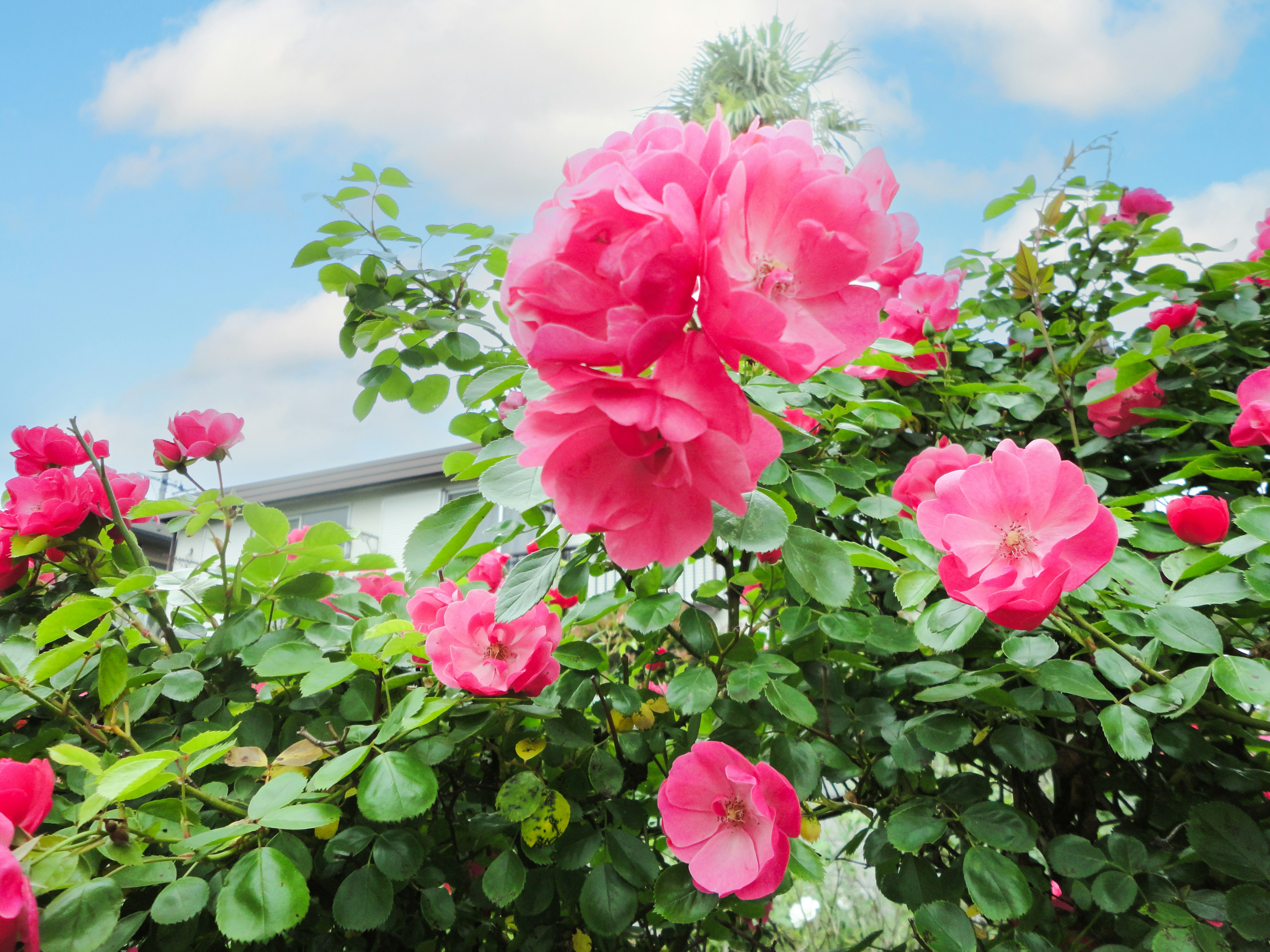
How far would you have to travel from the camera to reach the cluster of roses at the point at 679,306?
0.34 meters

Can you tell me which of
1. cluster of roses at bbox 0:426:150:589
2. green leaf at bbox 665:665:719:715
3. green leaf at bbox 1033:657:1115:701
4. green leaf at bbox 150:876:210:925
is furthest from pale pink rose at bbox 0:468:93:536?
green leaf at bbox 1033:657:1115:701

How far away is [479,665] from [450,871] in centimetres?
28

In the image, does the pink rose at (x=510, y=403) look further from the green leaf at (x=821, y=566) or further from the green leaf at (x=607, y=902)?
the green leaf at (x=607, y=902)

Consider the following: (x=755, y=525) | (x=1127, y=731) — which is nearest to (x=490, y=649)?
(x=755, y=525)

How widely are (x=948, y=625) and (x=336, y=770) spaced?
51 cm

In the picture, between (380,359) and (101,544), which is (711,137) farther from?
(101,544)

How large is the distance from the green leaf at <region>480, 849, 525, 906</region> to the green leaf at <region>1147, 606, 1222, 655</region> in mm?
613

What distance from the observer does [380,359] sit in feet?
3.90

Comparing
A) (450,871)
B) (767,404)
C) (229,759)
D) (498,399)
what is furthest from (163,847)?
(767,404)

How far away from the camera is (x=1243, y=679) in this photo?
24.5 inches

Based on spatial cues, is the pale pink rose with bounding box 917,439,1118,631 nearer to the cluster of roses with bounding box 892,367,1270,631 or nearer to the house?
the cluster of roses with bounding box 892,367,1270,631

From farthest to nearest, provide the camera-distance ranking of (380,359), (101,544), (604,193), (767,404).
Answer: (380,359) → (101,544) → (767,404) → (604,193)

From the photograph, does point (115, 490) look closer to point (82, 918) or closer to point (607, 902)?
point (82, 918)

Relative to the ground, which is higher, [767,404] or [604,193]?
[604,193]
